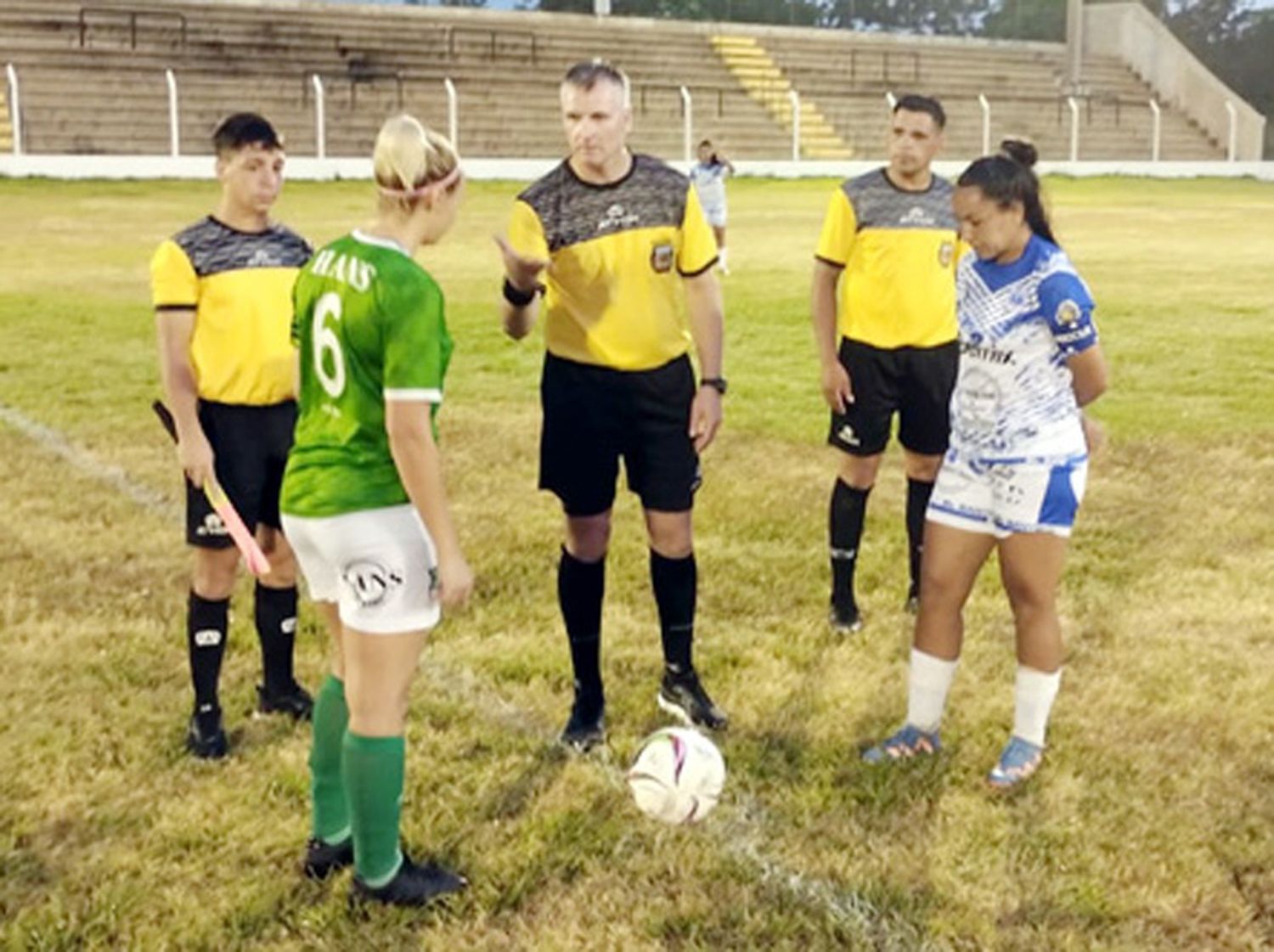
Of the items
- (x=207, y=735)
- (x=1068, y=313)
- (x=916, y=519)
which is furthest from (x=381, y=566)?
(x=916, y=519)

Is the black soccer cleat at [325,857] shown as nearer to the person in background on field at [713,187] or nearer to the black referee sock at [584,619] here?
the black referee sock at [584,619]

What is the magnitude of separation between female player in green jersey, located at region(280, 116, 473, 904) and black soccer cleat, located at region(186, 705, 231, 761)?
1.25 meters

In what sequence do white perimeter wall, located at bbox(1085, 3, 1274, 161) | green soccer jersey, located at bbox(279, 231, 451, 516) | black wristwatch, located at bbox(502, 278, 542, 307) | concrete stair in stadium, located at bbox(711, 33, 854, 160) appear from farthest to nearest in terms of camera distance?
white perimeter wall, located at bbox(1085, 3, 1274, 161), concrete stair in stadium, located at bbox(711, 33, 854, 160), black wristwatch, located at bbox(502, 278, 542, 307), green soccer jersey, located at bbox(279, 231, 451, 516)

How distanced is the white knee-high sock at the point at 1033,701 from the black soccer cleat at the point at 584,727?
1.46m

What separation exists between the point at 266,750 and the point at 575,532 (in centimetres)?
134

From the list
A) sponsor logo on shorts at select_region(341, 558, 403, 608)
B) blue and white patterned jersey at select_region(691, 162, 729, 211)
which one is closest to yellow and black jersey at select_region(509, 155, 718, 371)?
sponsor logo on shorts at select_region(341, 558, 403, 608)

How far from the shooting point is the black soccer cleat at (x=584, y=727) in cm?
516

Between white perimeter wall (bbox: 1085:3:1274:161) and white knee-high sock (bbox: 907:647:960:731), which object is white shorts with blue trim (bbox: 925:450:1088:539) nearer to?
white knee-high sock (bbox: 907:647:960:731)

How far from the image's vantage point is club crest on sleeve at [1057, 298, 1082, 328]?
14.5ft

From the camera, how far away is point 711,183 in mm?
21922

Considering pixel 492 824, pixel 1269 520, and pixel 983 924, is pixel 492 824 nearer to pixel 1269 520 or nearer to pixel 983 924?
pixel 983 924

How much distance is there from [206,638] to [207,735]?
35 cm

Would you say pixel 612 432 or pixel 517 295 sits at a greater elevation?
pixel 517 295

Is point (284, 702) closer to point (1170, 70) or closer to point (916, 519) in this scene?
point (916, 519)
